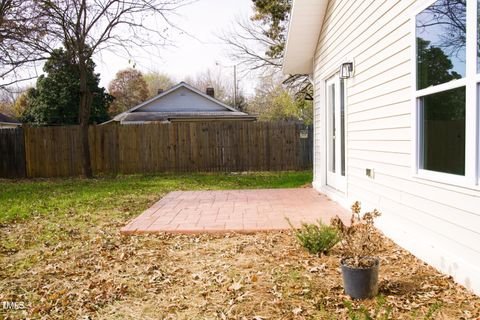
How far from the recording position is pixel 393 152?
4434 millimetres

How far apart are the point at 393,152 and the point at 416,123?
654 mm

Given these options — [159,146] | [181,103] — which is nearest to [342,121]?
[159,146]

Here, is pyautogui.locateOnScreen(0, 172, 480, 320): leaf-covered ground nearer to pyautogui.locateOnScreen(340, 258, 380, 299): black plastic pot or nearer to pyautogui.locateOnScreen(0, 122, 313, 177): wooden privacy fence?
pyautogui.locateOnScreen(340, 258, 380, 299): black plastic pot

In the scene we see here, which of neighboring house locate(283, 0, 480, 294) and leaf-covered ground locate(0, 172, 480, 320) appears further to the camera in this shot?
neighboring house locate(283, 0, 480, 294)

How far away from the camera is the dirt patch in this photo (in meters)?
2.92

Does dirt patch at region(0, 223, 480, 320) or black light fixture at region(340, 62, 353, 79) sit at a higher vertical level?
black light fixture at region(340, 62, 353, 79)

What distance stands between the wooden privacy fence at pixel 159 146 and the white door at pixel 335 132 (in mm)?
6626

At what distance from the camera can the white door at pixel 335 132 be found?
6906mm

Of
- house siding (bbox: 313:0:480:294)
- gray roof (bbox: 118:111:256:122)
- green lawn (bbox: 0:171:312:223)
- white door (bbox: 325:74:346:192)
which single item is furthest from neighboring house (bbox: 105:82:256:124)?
house siding (bbox: 313:0:480:294)

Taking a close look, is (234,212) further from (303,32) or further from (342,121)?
(303,32)

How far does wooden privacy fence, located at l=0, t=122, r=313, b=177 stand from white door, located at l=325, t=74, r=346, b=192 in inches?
261

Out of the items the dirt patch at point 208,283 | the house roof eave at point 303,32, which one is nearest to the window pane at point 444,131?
the dirt patch at point 208,283

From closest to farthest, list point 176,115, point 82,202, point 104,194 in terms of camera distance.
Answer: point 82,202 → point 104,194 → point 176,115

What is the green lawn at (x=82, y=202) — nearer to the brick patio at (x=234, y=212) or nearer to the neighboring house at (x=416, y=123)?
the brick patio at (x=234, y=212)
